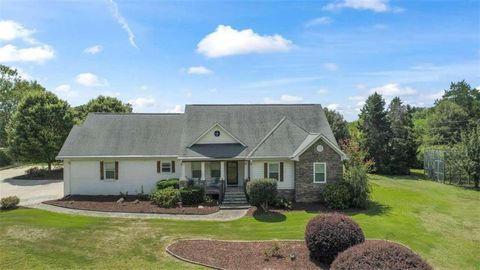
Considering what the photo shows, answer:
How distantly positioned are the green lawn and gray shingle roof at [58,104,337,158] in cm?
659

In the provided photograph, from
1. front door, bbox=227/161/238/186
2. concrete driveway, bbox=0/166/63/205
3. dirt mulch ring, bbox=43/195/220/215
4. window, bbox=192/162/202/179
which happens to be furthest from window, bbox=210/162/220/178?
concrete driveway, bbox=0/166/63/205

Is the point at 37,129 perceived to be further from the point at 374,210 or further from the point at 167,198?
the point at 374,210

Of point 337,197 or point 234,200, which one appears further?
point 234,200

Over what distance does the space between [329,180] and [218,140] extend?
906 cm

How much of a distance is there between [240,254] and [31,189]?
24.5 metres

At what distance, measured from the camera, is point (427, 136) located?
5950 centimetres

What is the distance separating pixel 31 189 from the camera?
3162 centimetres

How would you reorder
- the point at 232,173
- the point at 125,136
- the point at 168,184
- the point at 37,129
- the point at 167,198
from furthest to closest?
the point at 37,129, the point at 125,136, the point at 232,173, the point at 168,184, the point at 167,198

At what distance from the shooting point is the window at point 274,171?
84.5ft

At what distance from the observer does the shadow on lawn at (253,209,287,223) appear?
21.2m

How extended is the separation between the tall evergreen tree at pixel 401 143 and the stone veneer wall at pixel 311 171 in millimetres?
22346

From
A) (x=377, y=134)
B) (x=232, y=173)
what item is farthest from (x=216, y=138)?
(x=377, y=134)

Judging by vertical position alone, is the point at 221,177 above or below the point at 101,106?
below

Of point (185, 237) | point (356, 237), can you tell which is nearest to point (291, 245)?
point (356, 237)
